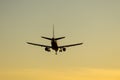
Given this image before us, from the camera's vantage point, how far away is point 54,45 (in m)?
142

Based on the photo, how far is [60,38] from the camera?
438ft

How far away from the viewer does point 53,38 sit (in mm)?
141125

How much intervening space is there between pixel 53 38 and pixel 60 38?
26.7 ft

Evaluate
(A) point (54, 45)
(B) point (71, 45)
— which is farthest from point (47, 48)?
(B) point (71, 45)

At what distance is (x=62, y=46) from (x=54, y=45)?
5915mm

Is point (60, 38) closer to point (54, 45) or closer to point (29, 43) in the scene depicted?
point (54, 45)

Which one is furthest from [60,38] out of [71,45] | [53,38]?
[71,45]

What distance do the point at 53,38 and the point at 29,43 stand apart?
1083 cm

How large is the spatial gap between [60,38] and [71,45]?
1759cm

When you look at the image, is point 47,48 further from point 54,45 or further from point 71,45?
point 71,45

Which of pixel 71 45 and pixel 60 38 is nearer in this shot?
pixel 60 38

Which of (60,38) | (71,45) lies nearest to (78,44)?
(71,45)

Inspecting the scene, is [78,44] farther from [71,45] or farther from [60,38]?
[60,38]

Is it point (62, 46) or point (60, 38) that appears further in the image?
point (62, 46)
